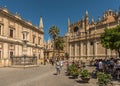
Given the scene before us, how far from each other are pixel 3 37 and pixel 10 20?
14.6 ft

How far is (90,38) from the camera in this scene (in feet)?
195

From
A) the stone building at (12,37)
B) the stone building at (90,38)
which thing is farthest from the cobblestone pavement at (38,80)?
the stone building at (90,38)

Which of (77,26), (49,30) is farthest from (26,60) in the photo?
(77,26)

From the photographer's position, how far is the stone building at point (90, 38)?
2175 inches

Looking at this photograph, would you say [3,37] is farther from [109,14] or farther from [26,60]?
[109,14]

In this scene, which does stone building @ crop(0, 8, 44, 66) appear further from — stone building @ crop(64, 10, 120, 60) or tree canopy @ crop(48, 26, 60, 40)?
stone building @ crop(64, 10, 120, 60)

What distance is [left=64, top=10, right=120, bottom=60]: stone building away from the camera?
55247 mm

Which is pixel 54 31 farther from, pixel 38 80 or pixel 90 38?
pixel 38 80

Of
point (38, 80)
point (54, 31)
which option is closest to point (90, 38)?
point (54, 31)

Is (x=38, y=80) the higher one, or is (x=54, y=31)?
(x=54, y=31)

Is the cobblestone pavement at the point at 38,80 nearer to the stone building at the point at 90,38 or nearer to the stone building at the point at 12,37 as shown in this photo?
the stone building at the point at 12,37

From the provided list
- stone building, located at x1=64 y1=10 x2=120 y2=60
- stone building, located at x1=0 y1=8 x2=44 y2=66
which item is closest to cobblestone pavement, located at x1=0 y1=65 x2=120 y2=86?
stone building, located at x1=0 y1=8 x2=44 y2=66

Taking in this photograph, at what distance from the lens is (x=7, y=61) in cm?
3244

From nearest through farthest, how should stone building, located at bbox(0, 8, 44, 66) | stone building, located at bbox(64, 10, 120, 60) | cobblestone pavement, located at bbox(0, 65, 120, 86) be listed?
cobblestone pavement, located at bbox(0, 65, 120, 86)
stone building, located at bbox(0, 8, 44, 66)
stone building, located at bbox(64, 10, 120, 60)
